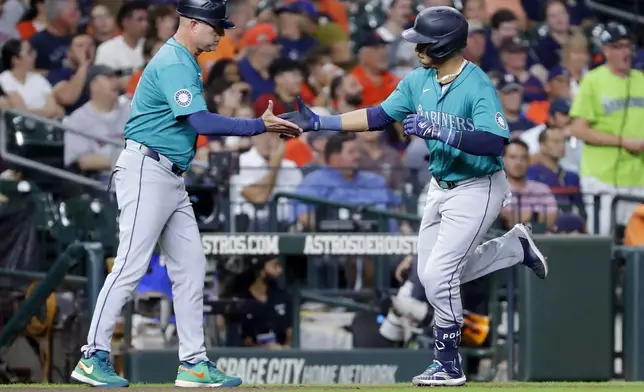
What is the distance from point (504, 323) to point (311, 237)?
1.40 m

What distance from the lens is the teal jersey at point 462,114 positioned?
633 centimetres

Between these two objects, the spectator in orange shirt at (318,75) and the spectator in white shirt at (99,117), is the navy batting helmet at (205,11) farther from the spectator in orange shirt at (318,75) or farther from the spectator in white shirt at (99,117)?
the spectator in orange shirt at (318,75)

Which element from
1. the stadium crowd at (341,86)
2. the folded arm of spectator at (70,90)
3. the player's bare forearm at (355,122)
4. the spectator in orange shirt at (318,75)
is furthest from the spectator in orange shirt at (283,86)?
the player's bare forearm at (355,122)

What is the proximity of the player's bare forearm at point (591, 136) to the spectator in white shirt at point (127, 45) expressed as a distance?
388cm

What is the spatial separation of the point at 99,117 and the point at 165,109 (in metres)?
5.20

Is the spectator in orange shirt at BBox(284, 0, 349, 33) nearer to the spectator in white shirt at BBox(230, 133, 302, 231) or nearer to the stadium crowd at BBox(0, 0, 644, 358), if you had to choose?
the stadium crowd at BBox(0, 0, 644, 358)

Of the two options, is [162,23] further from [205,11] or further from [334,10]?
[205,11]

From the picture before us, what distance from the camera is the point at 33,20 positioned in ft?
41.1

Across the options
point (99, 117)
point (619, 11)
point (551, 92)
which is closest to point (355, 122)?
point (99, 117)

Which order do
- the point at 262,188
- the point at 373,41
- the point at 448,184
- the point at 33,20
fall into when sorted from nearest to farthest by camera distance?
the point at 448,184 < the point at 262,188 < the point at 33,20 < the point at 373,41

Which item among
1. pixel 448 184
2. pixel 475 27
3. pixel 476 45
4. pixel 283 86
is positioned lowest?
pixel 448 184

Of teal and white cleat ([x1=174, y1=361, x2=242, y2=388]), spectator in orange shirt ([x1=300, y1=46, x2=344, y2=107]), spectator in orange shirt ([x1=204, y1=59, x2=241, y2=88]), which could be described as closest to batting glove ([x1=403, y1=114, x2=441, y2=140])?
teal and white cleat ([x1=174, y1=361, x2=242, y2=388])

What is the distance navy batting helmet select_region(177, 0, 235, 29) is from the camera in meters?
6.39

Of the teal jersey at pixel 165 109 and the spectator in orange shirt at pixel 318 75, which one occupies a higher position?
the spectator in orange shirt at pixel 318 75
